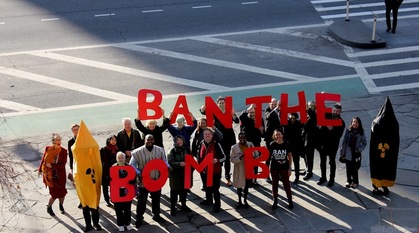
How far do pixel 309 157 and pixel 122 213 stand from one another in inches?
175

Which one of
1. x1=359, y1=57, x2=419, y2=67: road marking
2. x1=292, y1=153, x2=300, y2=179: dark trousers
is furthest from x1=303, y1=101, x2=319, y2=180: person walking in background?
x1=359, y1=57, x2=419, y2=67: road marking

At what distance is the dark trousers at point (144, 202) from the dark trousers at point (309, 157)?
11.7ft

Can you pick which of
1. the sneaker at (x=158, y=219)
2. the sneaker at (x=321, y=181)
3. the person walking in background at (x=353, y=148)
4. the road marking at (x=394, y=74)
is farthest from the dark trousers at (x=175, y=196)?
the road marking at (x=394, y=74)

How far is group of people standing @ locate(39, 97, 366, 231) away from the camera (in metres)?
14.8

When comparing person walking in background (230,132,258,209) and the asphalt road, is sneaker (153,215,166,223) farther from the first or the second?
the asphalt road

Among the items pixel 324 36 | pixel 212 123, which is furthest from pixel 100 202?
pixel 324 36

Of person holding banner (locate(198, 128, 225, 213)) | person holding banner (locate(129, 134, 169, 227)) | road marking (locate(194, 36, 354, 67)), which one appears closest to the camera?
person holding banner (locate(129, 134, 169, 227))

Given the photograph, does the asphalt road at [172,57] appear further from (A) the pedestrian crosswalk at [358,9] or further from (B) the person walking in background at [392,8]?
(B) the person walking in background at [392,8]

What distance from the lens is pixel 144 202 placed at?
48.4 ft

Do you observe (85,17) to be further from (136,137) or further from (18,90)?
(136,137)

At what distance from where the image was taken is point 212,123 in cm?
1590

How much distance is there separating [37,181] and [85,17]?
11.9 meters

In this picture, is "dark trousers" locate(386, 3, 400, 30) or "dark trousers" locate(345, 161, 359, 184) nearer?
"dark trousers" locate(345, 161, 359, 184)

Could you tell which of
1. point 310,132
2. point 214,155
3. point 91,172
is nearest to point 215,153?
point 214,155
